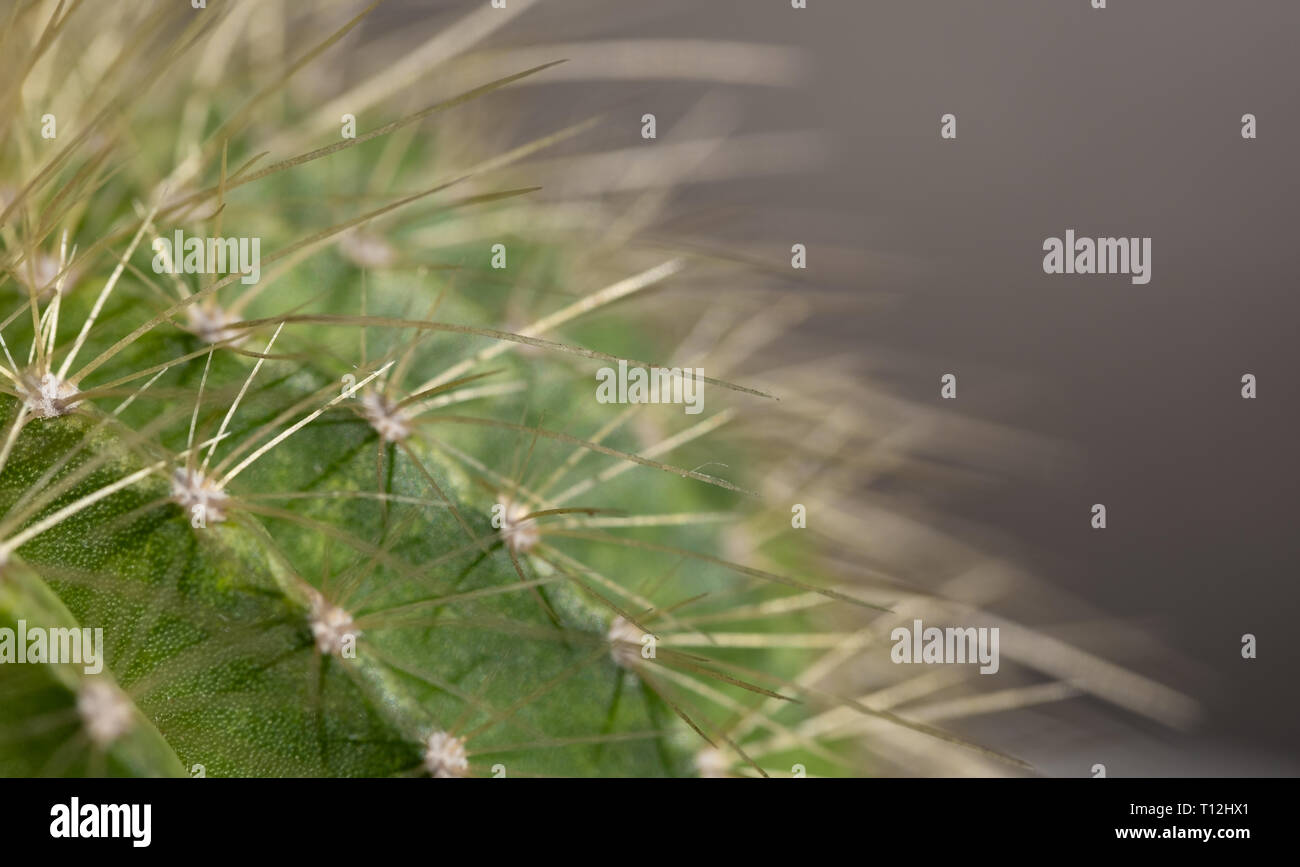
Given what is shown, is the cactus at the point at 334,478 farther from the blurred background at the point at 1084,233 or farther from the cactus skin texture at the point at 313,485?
the blurred background at the point at 1084,233

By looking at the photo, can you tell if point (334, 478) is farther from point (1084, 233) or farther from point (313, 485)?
point (1084, 233)

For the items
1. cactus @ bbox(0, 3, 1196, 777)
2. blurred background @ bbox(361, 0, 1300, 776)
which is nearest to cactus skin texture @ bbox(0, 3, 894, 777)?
cactus @ bbox(0, 3, 1196, 777)

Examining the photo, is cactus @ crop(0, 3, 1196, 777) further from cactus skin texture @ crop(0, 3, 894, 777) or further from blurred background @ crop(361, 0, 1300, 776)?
blurred background @ crop(361, 0, 1300, 776)

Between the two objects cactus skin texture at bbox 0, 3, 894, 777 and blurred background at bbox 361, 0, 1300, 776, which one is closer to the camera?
cactus skin texture at bbox 0, 3, 894, 777

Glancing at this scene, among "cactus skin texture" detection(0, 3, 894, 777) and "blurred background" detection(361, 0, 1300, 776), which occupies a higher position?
"blurred background" detection(361, 0, 1300, 776)

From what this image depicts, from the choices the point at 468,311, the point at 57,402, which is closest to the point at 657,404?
the point at 468,311

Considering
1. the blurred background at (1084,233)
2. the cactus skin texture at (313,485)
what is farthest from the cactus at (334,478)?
the blurred background at (1084,233)

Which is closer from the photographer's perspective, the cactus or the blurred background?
the cactus
